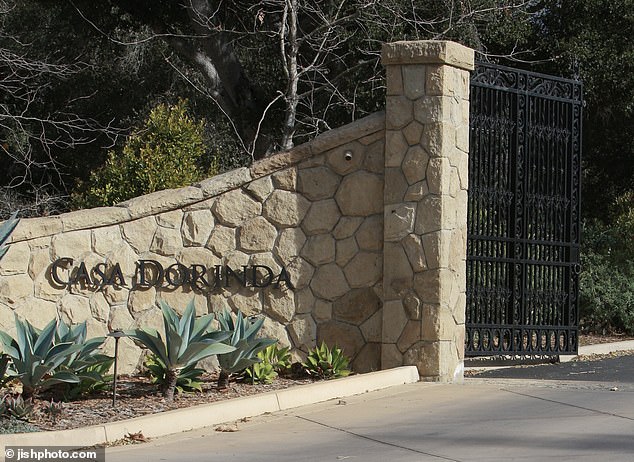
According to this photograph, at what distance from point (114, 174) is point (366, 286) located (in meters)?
4.41

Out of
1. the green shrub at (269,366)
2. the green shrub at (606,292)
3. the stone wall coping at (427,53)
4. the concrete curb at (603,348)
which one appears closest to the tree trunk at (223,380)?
the green shrub at (269,366)

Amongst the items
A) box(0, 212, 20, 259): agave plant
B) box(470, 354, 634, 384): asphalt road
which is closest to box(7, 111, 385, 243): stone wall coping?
box(0, 212, 20, 259): agave plant

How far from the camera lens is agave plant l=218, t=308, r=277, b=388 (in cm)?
971

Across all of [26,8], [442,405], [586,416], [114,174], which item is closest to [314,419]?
[442,405]

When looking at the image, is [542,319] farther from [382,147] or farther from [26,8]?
[26,8]

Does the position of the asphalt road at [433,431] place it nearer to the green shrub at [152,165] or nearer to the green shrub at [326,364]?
the green shrub at [326,364]

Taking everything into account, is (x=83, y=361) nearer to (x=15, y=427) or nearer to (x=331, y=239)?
(x=15, y=427)

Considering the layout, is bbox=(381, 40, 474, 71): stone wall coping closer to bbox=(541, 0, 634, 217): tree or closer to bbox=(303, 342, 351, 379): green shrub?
bbox=(303, 342, 351, 379): green shrub

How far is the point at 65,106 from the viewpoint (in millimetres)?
21562

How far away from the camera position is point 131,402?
9.25 metres

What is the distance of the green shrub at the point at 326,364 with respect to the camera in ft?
34.6

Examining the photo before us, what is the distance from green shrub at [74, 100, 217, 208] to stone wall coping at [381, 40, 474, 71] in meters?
3.98

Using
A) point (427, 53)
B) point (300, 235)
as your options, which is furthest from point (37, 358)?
point (427, 53)

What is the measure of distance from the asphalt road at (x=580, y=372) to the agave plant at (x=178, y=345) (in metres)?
3.52
